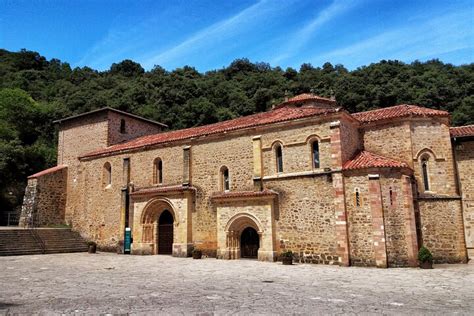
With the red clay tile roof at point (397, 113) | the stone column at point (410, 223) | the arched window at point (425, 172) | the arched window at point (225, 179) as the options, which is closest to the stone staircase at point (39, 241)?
the arched window at point (225, 179)

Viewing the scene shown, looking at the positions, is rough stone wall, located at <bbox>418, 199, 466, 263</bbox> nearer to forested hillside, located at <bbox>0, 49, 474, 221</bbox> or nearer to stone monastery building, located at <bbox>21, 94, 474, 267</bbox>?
stone monastery building, located at <bbox>21, 94, 474, 267</bbox>

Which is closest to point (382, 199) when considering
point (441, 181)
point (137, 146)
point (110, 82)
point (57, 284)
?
point (441, 181)

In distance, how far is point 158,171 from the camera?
24.3 metres

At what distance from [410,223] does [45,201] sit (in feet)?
84.0

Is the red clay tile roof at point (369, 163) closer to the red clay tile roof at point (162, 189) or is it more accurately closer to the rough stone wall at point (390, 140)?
the rough stone wall at point (390, 140)

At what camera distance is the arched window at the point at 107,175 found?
26.7 meters

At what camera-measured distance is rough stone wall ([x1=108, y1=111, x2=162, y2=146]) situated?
2944 centimetres

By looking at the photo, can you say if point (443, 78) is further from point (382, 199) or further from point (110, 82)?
point (110, 82)

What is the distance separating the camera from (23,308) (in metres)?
7.99

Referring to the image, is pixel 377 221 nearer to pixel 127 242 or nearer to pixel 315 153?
pixel 315 153

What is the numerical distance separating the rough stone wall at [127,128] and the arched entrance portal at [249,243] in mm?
14808

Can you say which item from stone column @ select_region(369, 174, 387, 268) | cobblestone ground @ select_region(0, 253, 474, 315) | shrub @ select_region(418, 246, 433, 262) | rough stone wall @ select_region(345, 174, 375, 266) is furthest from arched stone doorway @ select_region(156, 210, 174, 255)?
shrub @ select_region(418, 246, 433, 262)

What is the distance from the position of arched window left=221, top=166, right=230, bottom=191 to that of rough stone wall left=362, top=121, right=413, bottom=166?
7.67 metres

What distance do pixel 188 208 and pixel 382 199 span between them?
10495 millimetres
